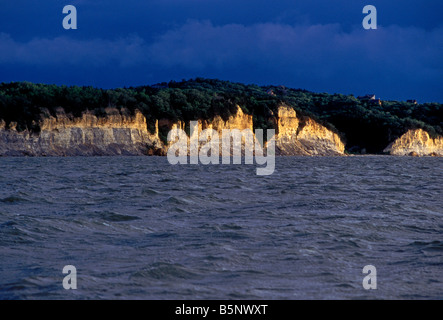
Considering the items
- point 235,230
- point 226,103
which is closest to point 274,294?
point 235,230

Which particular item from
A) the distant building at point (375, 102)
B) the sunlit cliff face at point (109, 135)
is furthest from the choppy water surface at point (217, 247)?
the distant building at point (375, 102)

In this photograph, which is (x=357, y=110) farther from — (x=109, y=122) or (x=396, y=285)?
(x=396, y=285)

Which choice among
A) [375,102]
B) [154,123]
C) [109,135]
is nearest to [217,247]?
[109,135]

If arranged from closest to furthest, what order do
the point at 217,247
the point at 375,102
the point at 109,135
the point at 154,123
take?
the point at 217,247, the point at 109,135, the point at 154,123, the point at 375,102

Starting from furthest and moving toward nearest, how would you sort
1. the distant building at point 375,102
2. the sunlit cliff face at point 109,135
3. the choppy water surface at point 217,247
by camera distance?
the distant building at point 375,102 → the sunlit cliff face at point 109,135 → the choppy water surface at point 217,247

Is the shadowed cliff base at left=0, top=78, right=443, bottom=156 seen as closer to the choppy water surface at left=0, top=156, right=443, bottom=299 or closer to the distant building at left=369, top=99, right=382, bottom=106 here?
the distant building at left=369, top=99, right=382, bottom=106

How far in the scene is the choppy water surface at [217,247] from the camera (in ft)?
26.7

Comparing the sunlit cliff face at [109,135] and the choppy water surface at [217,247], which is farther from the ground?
the sunlit cliff face at [109,135]

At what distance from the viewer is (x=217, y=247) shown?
424 inches

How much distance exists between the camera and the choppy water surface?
812 centimetres

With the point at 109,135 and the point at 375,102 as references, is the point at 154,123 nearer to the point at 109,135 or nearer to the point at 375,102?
the point at 109,135

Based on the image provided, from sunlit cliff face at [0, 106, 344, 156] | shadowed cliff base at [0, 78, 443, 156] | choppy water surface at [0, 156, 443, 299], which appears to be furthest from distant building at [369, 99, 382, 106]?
choppy water surface at [0, 156, 443, 299]

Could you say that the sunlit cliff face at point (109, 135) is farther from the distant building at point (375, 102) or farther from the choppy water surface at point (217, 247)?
the choppy water surface at point (217, 247)
